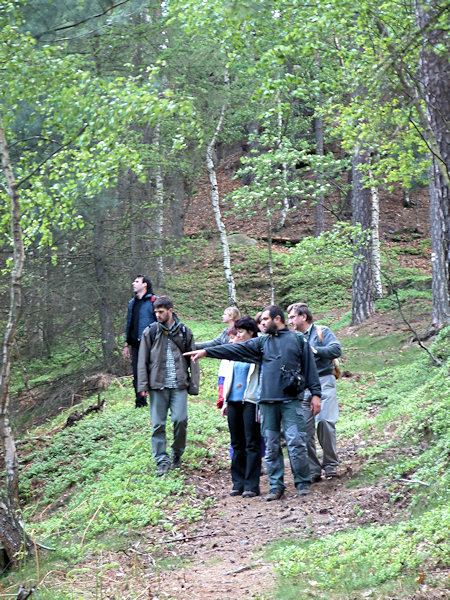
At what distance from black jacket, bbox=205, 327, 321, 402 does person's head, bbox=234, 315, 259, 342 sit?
0.66m

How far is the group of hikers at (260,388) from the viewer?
7.43m

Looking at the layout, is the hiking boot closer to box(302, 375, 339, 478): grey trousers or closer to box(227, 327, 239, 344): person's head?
box(227, 327, 239, 344): person's head

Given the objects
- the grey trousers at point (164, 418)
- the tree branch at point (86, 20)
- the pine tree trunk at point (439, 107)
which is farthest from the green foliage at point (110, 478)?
the tree branch at point (86, 20)

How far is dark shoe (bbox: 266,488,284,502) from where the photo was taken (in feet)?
24.5

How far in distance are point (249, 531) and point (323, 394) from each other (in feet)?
6.68

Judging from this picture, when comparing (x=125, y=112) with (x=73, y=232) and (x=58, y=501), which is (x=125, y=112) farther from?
(x=73, y=232)

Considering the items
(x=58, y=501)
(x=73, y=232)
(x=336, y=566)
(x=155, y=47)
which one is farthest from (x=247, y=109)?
(x=336, y=566)

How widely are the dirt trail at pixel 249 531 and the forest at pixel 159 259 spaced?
0.12 meters

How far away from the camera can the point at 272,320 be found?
7.58 m

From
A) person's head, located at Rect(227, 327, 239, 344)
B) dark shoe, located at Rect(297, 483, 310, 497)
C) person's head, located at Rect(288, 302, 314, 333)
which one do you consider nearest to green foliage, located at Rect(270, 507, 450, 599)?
dark shoe, located at Rect(297, 483, 310, 497)

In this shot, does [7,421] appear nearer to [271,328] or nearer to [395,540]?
[271,328]

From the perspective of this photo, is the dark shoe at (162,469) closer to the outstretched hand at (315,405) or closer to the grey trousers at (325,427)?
the grey trousers at (325,427)

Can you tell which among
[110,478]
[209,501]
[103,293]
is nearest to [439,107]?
[209,501]

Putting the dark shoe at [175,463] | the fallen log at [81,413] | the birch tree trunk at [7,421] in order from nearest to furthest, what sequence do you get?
1. the birch tree trunk at [7,421]
2. the dark shoe at [175,463]
3. the fallen log at [81,413]
